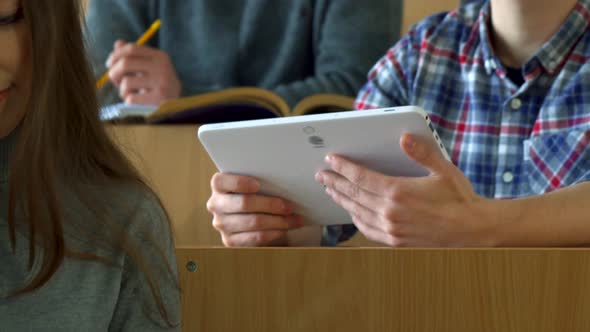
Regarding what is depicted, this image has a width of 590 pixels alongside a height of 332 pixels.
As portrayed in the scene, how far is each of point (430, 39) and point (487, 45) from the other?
97 mm

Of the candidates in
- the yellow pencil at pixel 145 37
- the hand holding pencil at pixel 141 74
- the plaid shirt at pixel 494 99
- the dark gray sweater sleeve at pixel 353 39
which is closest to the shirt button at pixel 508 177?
the plaid shirt at pixel 494 99

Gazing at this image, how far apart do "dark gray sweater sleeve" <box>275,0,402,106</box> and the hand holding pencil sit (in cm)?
26

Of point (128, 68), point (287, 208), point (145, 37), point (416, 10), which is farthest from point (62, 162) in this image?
point (416, 10)

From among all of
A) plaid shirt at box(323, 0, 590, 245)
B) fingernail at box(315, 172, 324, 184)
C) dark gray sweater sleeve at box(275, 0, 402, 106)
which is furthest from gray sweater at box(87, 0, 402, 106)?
fingernail at box(315, 172, 324, 184)

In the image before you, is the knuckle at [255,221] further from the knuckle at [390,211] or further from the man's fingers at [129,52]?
the man's fingers at [129,52]

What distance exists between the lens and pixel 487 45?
1453mm

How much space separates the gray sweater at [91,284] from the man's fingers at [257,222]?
34 centimetres

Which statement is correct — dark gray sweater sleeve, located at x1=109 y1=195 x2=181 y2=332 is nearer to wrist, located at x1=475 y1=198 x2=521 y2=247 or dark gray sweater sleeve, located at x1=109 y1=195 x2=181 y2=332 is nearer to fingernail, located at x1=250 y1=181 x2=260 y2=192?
fingernail, located at x1=250 y1=181 x2=260 y2=192

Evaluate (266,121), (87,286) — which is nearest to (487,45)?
(266,121)

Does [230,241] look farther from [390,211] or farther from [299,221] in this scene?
[390,211]

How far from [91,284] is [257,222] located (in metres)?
0.42

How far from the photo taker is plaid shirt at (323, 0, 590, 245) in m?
1.37

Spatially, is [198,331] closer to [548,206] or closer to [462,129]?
[548,206]

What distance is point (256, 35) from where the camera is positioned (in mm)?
2156
